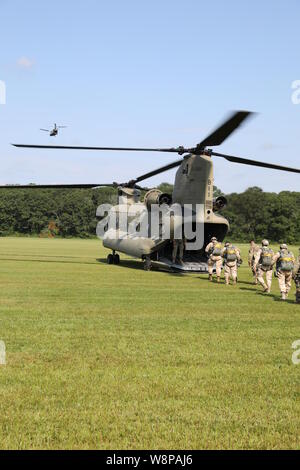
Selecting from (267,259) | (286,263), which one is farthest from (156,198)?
(286,263)

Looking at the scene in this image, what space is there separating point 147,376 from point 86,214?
10606cm

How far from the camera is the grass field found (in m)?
4.70

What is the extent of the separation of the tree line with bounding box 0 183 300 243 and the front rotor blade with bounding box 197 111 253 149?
7436cm

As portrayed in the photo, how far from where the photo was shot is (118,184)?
2603 centimetres

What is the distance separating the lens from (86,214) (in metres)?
111

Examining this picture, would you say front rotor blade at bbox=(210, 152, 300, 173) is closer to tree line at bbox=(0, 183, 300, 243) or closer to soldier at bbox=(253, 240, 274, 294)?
soldier at bbox=(253, 240, 274, 294)

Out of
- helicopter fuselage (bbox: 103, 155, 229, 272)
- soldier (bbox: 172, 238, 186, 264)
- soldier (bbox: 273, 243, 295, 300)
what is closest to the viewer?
soldier (bbox: 273, 243, 295, 300)

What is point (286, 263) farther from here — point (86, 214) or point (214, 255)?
point (86, 214)

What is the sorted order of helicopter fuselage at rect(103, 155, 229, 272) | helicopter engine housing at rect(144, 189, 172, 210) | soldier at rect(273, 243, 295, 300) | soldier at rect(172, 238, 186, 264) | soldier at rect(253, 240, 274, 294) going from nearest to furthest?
soldier at rect(273, 243, 295, 300) → soldier at rect(253, 240, 274, 294) → helicopter fuselage at rect(103, 155, 229, 272) → soldier at rect(172, 238, 186, 264) → helicopter engine housing at rect(144, 189, 172, 210)

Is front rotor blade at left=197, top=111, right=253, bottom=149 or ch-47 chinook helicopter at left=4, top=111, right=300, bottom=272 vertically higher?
front rotor blade at left=197, top=111, right=253, bottom=149

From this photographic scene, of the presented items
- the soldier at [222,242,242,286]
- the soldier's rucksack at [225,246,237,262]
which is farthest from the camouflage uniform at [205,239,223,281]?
the soldier's rucksack at [225,246,237,262]

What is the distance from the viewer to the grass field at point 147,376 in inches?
185

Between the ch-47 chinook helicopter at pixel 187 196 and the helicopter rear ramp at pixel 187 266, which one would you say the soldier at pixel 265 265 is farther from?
the helicopter rear ramp at pixel 187 266

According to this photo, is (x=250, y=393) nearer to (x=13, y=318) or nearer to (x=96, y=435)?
(x=96, y=435)
